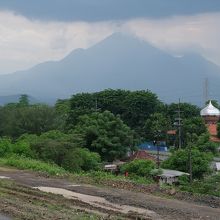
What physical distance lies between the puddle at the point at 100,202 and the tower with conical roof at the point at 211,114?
66.2 meters

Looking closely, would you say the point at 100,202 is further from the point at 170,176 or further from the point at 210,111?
the point at 210,111

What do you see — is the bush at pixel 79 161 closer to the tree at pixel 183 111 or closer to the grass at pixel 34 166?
the grass at pixel 34 166

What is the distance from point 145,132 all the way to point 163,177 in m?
30.1

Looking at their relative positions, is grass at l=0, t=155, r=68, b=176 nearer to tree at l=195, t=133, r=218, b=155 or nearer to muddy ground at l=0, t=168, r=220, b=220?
muddy ground at l=0, t=168, r=220, b=220

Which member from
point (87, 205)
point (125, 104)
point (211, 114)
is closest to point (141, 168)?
point (87, 205)

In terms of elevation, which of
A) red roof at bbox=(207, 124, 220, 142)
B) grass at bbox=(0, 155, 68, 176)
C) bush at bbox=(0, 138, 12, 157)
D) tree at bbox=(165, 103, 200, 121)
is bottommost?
grass at bbox=(0, 155, 68, 176)

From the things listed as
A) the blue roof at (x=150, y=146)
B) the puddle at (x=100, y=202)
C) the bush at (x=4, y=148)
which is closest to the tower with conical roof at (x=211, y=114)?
the blue roof at (x=150, y=146)

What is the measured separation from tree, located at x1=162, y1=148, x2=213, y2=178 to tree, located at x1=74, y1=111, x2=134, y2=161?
4304 mm

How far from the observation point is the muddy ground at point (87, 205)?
9.88 m

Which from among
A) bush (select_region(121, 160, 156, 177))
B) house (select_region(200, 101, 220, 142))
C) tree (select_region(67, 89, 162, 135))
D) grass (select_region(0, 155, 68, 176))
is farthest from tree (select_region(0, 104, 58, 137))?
house (select_region(200, 101, 220, 142))

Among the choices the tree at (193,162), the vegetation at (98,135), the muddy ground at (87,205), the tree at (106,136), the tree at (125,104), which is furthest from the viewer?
the tree at (125,104)

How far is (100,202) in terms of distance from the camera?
11.6 metres

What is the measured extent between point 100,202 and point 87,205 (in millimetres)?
616

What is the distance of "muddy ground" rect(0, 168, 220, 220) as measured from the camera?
988cm
